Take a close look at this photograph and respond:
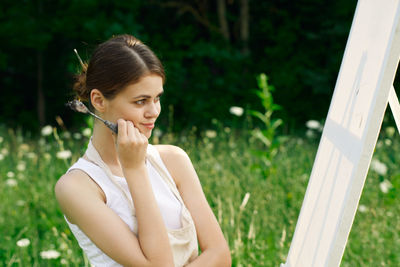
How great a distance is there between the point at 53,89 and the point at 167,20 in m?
3.17

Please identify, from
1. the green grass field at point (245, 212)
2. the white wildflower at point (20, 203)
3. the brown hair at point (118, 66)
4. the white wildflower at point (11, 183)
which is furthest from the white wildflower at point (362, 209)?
the white wildflower at point (11, 183)

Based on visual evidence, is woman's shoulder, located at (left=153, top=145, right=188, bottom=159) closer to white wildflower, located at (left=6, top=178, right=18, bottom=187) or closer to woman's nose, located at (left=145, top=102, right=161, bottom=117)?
woman's nose, located at (left=145, top=102, right=161, bottom=117)

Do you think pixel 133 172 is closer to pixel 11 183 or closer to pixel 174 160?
pixel 174 160

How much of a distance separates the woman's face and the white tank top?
0.19 meters

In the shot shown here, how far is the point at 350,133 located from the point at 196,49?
9.10 meters

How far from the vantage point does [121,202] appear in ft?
5.49

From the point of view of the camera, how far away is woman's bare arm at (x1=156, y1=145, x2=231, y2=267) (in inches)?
69.4

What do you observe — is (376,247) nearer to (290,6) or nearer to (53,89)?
(290,6)

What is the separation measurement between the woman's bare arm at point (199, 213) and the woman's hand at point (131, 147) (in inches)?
10.4

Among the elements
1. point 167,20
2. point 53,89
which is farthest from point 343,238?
point 53,89

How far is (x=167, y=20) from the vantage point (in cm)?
1127

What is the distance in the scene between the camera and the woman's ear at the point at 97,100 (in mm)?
1718

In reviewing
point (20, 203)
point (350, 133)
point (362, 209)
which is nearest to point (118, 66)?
point (350, 133)

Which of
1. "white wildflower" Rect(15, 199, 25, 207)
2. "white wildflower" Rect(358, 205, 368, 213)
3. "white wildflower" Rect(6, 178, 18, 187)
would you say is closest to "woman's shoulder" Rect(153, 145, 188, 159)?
"white wildflower" Rect(358, 205, 368, 213)
